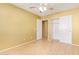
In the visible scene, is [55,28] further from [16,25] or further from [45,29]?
[16,25]

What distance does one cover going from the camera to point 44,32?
2.49m

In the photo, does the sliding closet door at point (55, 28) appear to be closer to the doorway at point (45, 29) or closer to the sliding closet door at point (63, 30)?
the sliding closet door at point (63, 30)

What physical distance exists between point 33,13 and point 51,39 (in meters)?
0.81

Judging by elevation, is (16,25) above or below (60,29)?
above

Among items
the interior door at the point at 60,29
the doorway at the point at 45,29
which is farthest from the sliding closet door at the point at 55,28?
the doorway at the point at 45,29

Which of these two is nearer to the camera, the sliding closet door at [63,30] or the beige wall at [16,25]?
the sliding closet door at [63,30]

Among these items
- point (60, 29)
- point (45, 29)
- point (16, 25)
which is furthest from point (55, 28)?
point (16, 25)

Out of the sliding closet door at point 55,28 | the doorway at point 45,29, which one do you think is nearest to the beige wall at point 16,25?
the doorway at point 45,29

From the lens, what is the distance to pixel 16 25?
282 centimetres

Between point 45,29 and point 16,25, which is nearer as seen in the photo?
point 45,29

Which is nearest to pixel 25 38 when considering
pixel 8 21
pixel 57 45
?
pixel 8 21

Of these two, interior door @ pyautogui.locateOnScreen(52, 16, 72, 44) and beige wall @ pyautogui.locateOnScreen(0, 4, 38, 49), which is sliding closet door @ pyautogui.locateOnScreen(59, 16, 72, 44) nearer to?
interior door @ pyautogui.locateOnScreen(52, 16, 72, 44)

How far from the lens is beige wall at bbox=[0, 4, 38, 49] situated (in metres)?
2.55

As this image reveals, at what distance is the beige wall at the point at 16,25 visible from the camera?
2552 mm
